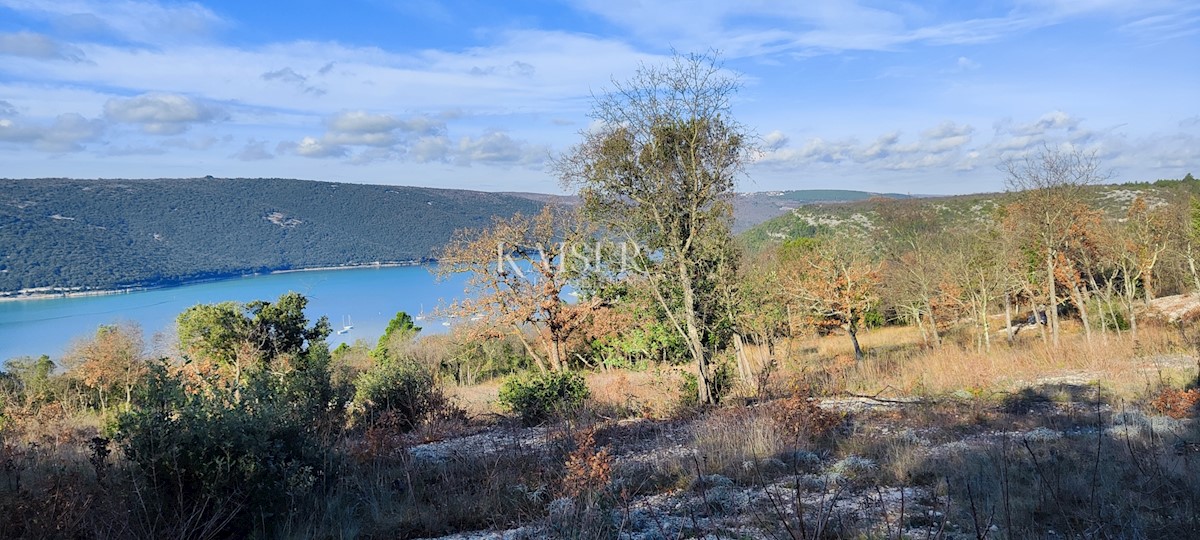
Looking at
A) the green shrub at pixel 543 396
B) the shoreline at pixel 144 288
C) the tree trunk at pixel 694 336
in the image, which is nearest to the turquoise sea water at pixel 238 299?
the shoreline at pixel 144 288

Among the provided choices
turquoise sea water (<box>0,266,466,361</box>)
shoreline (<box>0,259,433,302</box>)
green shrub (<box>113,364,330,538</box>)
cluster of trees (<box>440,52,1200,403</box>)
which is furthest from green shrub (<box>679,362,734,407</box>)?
shoreline (<box>0,259,433,302</box>)

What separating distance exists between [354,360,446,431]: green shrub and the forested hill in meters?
95.3

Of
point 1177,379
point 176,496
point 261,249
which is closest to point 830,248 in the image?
point 1177,379

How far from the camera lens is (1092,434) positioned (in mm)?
6137

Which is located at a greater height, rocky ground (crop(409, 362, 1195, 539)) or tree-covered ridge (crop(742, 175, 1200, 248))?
tree-covered ridge (crop(742, 175, 1200, 248))

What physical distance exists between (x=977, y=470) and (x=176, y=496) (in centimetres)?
551

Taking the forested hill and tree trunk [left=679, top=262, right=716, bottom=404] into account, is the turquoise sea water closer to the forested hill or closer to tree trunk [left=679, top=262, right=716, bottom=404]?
the forested hill

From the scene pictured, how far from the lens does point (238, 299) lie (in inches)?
2591

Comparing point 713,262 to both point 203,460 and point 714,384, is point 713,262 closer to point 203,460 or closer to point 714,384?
point 714,384

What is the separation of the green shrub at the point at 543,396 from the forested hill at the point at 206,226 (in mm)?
95495

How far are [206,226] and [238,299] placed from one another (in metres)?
78.2

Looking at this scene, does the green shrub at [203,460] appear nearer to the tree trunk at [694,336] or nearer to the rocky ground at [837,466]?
the rocky ground at [837,466]

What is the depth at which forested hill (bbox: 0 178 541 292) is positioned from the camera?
10706 cm

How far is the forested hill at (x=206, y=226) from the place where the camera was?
107 m
